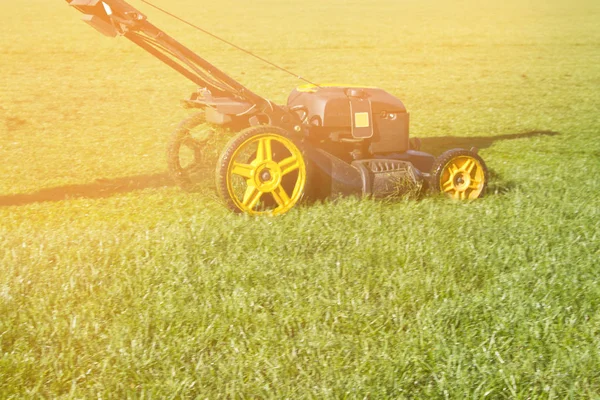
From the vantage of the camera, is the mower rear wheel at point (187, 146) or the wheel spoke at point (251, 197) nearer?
the wheel spoke at point (251, 197)

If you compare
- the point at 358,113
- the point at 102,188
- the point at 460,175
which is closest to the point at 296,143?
the point at 358,113

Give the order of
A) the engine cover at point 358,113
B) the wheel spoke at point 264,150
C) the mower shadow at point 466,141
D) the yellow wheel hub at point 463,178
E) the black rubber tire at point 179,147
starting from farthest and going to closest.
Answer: the mower shadow at point 466,141 → the black rubber tire at point 179,147 → the yellow wheel hub at point 463,178 → the engine cover at point 358,113 → the wheel spoke at point 264,150

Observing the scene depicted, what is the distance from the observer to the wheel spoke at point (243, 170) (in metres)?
5.31

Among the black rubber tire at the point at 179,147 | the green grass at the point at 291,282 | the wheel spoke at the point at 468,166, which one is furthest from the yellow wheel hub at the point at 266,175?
the wheel spoke at the point at 468,166

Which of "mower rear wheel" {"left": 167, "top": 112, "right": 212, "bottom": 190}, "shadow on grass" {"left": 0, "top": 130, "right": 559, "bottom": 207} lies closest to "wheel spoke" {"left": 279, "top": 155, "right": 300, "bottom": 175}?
"mower rear wheel" {"left": 167, "top": 112, "right": 212, "bottom": 190}

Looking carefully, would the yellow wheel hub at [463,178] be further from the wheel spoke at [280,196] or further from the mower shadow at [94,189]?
the mower shadow at [94,189]

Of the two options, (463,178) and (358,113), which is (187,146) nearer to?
(358,113)

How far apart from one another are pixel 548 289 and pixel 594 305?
250 millimetres

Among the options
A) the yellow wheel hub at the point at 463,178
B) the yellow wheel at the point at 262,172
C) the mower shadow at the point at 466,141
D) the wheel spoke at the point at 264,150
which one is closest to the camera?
the yellow wheel at the point at 262,172

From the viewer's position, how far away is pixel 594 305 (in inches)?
160

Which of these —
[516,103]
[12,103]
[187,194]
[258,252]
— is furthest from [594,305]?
[12,103]

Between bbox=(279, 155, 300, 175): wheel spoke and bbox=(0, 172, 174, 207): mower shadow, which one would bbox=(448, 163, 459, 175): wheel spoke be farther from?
bbox=(0, 172, 174, 207): mower shadow

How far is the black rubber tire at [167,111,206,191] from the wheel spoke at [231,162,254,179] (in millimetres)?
1227

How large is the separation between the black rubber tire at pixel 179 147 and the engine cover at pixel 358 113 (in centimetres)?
Result: 82
